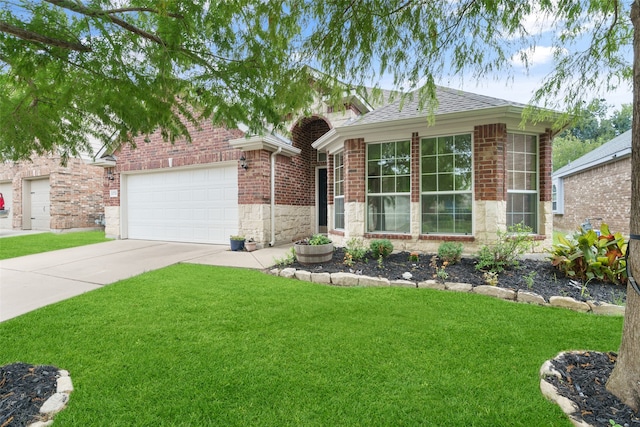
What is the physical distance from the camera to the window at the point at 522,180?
6.87 meters

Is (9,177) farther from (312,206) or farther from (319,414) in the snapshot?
(319,414)

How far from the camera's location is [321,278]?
5.59m

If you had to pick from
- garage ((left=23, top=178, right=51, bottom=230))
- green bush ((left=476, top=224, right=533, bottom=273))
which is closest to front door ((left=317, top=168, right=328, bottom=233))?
green bush ((left=476, top=224, right=533, bottom=273))

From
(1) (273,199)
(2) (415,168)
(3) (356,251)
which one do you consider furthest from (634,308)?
(1) (273,199)

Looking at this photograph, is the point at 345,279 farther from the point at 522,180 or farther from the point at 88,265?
→ the point at 88,265

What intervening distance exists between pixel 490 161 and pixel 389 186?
216cm

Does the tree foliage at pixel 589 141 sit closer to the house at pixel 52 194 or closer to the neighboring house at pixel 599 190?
the neighboring house at pixel 599 190

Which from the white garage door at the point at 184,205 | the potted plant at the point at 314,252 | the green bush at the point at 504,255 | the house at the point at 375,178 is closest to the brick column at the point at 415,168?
the house at the point at 375,178

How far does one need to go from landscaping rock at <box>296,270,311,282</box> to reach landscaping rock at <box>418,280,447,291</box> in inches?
75.8

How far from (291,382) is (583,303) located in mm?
4012

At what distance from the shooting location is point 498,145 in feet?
21.3

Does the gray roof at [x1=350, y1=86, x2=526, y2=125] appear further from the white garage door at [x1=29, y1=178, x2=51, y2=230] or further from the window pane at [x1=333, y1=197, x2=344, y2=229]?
the white garage door at [x1=29, y1=178, x2=51, y2=230]

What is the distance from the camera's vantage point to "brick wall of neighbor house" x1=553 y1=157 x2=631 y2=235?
11703mm

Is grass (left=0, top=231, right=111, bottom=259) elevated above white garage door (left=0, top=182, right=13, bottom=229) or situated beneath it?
situated beneath
